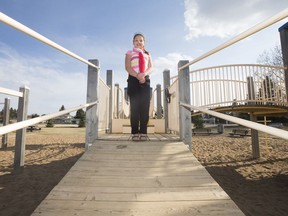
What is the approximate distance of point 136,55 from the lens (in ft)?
10.5

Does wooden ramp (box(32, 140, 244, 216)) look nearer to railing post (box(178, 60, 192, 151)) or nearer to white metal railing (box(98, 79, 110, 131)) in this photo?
railing post (box(178, 60, 192, 151))

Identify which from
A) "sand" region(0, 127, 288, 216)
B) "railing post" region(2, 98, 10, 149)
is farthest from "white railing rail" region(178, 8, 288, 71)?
"railing post" region(2, 98, 10, 149)

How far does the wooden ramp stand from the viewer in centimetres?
142

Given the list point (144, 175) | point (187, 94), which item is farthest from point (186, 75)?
point (144, 175)

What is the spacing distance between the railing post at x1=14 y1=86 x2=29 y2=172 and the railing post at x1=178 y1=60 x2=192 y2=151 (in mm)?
3529

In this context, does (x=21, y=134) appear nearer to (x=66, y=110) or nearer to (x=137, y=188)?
(x=66, y=110)

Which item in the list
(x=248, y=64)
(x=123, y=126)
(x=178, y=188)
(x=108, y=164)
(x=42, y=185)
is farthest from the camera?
(x=248, y=64)

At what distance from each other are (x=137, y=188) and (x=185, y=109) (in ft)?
5.45

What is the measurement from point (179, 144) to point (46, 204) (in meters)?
1.86

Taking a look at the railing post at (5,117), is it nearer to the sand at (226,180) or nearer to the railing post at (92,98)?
the sand at (226,180)

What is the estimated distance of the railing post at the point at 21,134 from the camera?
431 centimetres

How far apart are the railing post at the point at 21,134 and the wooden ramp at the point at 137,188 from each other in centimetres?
270

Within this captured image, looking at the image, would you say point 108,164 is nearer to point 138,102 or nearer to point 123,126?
point 138,102

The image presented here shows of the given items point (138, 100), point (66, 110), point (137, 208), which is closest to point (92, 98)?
point (138, 100)
